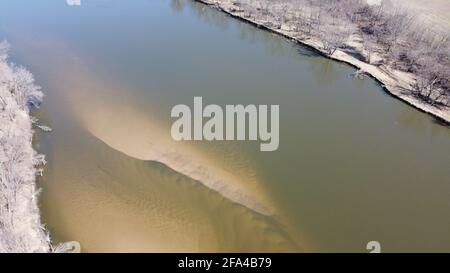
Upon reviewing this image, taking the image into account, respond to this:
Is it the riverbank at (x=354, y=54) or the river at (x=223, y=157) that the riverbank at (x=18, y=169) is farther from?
the riverbank at (x=354, y=54)

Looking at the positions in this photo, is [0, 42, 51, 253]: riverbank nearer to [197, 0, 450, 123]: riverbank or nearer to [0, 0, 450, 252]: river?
[0, 0, 450, 252]: river

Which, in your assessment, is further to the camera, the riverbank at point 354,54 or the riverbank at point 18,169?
the riverbank at point 354,54

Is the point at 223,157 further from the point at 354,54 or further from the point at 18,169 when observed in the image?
the point at 354,54

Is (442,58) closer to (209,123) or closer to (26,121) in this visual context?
(209,123)

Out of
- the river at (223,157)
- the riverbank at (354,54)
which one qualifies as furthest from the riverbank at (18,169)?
the riverbank at (354,54)

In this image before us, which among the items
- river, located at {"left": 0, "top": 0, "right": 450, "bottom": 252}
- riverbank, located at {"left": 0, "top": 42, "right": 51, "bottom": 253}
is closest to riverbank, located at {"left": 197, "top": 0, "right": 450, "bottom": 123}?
river, located at {"left": 0, "top": 0, "right": 450, "bottom": 252}
